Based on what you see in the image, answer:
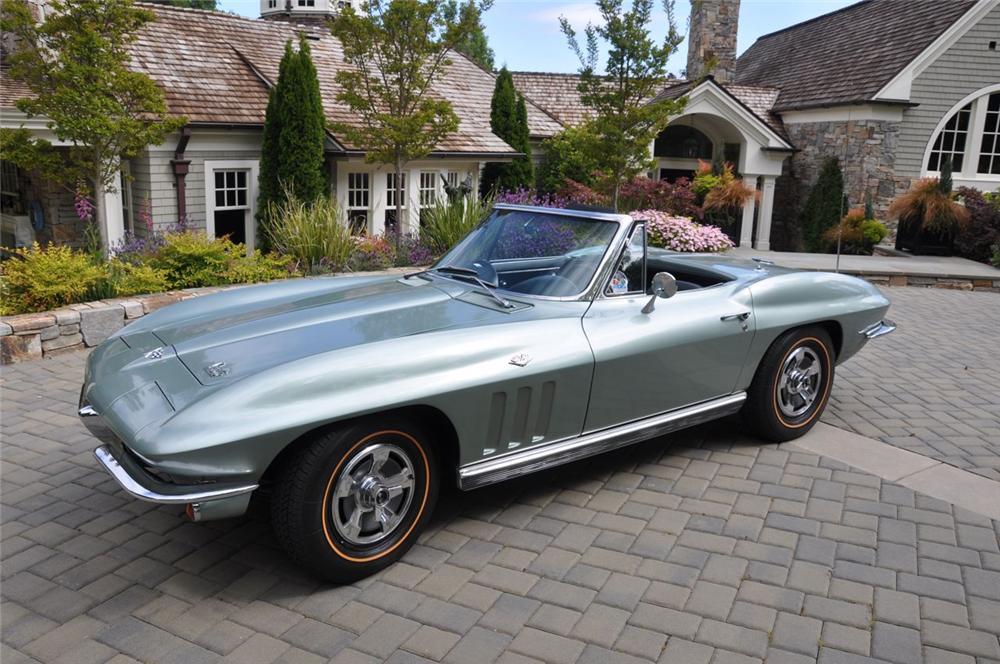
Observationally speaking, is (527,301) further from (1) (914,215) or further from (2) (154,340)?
(1) (914,215)

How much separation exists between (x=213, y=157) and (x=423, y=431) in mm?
11936

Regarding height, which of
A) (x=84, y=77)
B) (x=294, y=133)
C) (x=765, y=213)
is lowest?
(x=765, y=213)

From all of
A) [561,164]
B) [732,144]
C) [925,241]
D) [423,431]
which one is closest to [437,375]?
[423,431]

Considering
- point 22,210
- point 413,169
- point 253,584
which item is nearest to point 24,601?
point 253,584

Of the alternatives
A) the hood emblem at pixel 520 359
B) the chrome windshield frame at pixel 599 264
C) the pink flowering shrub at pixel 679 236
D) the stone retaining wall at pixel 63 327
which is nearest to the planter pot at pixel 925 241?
the pink flowering shrub at pixel 679 236

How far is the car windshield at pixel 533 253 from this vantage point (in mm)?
4062

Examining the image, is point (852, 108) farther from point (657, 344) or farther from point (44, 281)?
point (44, 281)

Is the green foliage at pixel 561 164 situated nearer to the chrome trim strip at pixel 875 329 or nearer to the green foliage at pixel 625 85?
the green foliage at pixel 625 85

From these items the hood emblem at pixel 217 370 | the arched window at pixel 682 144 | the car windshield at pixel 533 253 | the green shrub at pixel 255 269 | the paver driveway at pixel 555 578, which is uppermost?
the arched window at pixel 682 144

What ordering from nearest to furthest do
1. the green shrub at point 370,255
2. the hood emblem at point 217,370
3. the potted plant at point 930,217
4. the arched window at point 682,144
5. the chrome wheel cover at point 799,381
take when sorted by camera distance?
1. the hood emblem at point 217,370
2. the chrome wheel cover at point 799,381
3. the green shrub at point 370,255
4. the potted plant at point 930,217
5. the arched window at point 682,144

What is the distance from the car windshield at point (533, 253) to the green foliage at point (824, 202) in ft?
53.2

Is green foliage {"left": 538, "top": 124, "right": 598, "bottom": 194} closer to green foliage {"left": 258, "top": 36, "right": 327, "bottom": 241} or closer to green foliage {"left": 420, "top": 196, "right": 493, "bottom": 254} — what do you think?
green foliage {"left": 258, "top": 36, "right": 327, "bottom": 241}

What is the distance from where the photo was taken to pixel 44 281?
6.79 metres

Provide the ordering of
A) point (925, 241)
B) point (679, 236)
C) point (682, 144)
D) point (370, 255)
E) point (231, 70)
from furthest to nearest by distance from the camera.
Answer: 1. point (682, 144)
2. point (925, 241)
3. point (231, 70)
4. point (679, 236)
5. point (370, 255)
